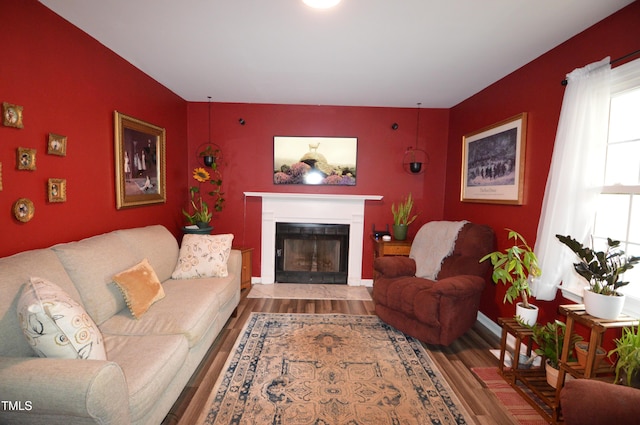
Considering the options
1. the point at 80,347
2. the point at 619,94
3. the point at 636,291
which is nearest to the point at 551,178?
the point at 619,94

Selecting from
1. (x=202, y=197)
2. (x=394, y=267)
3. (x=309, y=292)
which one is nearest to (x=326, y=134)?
(x=202, y=197)

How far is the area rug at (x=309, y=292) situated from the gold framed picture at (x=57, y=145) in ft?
8.18

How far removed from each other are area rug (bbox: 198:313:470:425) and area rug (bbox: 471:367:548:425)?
0.32 metres

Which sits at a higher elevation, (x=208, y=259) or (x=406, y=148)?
(x=406, y=148)

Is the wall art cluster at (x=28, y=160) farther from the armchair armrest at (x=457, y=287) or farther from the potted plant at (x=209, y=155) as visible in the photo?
the armchair armrest at (x=457, y=287)

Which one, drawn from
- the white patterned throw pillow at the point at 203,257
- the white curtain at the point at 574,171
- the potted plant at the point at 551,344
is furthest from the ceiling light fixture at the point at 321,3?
the potted plant at the point at 551,344

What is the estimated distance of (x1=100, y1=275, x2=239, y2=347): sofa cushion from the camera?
1.92 meters

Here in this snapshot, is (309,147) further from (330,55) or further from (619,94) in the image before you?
(619,94)

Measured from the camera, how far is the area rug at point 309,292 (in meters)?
3.86

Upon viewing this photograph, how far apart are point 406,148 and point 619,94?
2.42 metres

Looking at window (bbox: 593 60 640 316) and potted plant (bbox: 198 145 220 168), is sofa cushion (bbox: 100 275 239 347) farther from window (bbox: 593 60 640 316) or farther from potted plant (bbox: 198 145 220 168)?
window (bbox: 593 60 640 316)

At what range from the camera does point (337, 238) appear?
14.4 feet

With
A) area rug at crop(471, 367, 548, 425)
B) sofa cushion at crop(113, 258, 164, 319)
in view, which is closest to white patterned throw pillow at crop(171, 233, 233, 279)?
sofa cushion at crop(113, 258, 164, 319)

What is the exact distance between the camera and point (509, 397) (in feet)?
6.66
